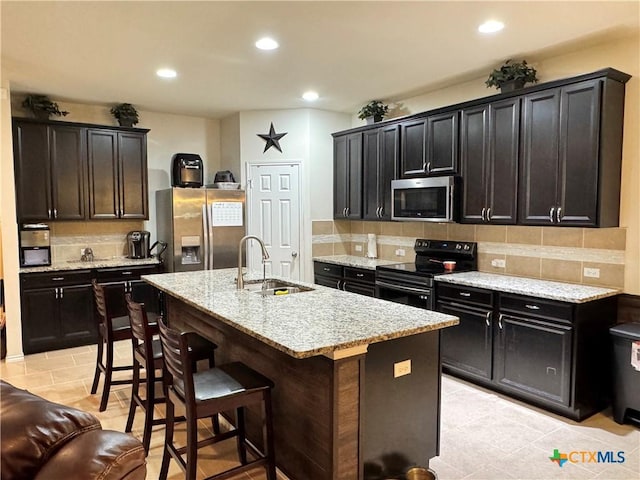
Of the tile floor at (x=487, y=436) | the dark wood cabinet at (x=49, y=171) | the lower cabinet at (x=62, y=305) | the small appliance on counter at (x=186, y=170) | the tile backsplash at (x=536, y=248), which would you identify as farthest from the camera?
the small appliance on counter at (x=186, y=170)

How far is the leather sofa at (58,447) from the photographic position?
3.87ft

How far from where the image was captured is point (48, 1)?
2.77m

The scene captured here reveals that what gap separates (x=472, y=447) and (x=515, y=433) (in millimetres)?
395

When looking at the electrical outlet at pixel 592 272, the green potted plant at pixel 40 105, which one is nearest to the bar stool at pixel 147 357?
the electrical outlet at pixel 592 272

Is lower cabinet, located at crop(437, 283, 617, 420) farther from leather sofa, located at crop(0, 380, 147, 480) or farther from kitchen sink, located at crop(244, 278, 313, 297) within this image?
leather sofa, located at crop(0, 380, 147, 480)

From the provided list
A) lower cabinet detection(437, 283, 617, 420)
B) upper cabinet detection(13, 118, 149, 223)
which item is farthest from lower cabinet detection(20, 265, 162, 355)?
→ lower cabinet detection(437, 283, 617, 420)

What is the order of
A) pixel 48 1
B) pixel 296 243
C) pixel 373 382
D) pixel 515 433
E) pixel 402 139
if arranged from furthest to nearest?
1. pixel 296 243
2. pixel 402 139
3. pixel 515 433
4. pixel 48 1
5. pixel 373 382

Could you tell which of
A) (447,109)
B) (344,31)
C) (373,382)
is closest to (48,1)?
(344,31)

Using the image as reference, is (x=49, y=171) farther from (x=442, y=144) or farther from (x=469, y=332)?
(x=469, y=332)

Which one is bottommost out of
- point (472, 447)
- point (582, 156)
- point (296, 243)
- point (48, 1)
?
point (472, 447)

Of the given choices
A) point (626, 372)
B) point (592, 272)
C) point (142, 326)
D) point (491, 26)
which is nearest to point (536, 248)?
point (592, 272)

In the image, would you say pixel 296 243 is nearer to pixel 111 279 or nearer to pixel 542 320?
pixel 111 279

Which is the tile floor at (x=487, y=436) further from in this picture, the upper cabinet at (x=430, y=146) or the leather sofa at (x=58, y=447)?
the upper cabinet at (x=430, y=146)

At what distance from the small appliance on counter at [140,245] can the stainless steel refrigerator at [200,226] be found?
127 mm
